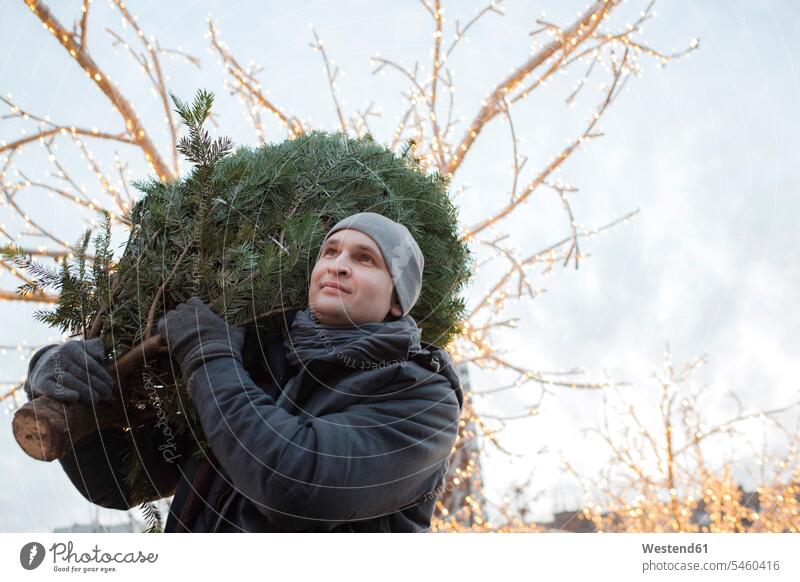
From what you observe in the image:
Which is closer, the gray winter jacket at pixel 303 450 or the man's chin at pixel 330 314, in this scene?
the gray winter jacket at pixel 303 450

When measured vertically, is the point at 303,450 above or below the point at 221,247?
below

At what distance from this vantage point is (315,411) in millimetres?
849

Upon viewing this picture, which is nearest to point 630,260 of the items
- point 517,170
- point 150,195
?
point 517,170

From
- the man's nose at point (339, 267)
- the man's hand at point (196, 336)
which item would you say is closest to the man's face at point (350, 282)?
the man's nose at point (339, 267)

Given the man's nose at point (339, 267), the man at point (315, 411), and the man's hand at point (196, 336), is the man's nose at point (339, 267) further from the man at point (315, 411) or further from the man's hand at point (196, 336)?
the man's hand at point (196, 336)

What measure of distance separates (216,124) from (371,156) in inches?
40.9

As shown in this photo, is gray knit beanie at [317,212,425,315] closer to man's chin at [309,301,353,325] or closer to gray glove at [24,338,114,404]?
man's chin at [309,301,353,325]

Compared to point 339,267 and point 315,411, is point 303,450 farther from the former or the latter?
point 339,267

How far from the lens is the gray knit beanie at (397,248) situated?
3.00 feet

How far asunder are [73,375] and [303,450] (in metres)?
0.29

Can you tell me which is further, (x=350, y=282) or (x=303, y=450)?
(x=350, y=282)

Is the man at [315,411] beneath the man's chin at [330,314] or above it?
beneath

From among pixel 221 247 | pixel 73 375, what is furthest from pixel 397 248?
→ pixel 73 375
